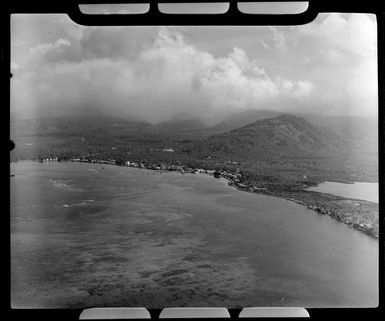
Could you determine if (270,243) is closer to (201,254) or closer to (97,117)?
(201,254)

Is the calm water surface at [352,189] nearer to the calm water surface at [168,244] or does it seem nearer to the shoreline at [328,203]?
the shoreline at [328,203]

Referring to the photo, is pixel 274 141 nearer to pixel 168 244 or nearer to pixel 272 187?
pixel 272 187

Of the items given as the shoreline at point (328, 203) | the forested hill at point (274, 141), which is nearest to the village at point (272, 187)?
the shoreline at point (328, 203)

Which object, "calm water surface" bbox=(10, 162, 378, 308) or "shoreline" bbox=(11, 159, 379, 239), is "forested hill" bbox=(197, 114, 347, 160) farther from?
"calm water surface" bbox=(10, 162, 378, 308)

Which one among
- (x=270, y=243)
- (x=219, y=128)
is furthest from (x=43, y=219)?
(x=270, y=243)

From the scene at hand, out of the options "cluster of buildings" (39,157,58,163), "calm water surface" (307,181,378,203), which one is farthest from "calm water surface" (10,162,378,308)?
"calm water surface" (307,181,378,203)

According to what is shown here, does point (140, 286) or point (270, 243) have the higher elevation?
point (270, 243)

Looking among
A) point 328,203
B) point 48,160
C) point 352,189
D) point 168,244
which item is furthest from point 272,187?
point 48,160
